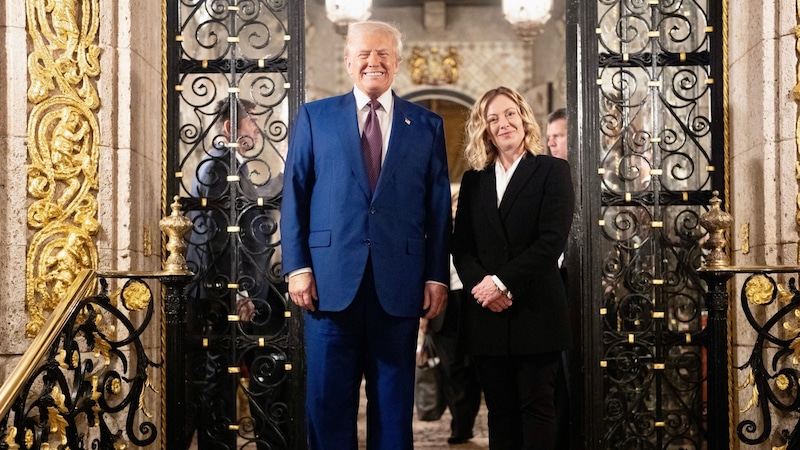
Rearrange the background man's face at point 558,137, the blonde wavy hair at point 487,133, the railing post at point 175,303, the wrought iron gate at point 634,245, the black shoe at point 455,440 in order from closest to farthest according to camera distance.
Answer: the blonde wavy hair at point 487,133, the railing post at point 175,303, the wrought iron gate at point 634,245, the background man's face at point 558,137, the black shoe at point 455,440

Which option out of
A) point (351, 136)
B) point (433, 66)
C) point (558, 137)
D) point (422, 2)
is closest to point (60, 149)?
point (351, 136)

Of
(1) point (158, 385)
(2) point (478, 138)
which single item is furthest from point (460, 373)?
(2) point (478, 138)

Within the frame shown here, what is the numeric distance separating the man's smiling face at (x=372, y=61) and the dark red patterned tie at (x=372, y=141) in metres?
0.08

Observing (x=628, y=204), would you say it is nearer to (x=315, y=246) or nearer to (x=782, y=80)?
(x=782, y=80)

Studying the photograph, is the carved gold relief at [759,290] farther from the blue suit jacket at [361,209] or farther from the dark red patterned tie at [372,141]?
the dark red patterned tie at [372,141]

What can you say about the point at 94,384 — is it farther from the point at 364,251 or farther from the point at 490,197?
the point at 490,197

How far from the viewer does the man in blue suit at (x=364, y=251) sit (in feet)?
11.8

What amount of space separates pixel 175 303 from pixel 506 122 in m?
1.75

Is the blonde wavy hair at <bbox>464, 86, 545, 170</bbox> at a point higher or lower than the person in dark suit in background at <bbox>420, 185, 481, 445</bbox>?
higher

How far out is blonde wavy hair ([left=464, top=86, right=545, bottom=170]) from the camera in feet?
→ 13.0

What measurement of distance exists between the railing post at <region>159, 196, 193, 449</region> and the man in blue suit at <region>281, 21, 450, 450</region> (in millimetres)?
762

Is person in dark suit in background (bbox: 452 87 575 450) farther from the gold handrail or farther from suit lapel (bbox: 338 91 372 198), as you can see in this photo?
the gold handrail

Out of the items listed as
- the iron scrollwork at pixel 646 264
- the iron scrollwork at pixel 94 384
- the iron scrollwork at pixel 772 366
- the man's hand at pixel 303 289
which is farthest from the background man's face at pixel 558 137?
the iron scrollwork at pixel 94 384

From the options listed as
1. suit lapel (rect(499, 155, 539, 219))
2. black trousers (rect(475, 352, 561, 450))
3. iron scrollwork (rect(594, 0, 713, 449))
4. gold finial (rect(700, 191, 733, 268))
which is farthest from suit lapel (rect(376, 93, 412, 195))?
iron scrollwork (rect(594, 0, 713, 449))
